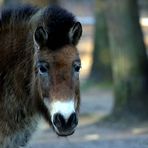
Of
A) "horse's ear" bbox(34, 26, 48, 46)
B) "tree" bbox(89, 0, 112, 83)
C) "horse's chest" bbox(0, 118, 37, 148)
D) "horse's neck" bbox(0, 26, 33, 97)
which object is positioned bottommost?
"tree" bbox(89, 0, 112, 83)

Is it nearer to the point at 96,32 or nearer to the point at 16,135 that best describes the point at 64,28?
the point at 16,135

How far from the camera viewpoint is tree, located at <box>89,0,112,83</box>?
18.9 m

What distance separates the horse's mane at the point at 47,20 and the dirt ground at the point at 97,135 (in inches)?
83.5

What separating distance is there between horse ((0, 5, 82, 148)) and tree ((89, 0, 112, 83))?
41.0 feet

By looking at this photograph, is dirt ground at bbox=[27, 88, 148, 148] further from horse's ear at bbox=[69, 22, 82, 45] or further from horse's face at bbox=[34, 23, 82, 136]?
horse's ear at bbox=[69, 22, 82, 45]

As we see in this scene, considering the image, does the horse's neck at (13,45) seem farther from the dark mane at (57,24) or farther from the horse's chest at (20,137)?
the horse's chest at (20,137)

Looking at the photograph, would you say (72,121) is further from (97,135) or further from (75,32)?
(97,135)

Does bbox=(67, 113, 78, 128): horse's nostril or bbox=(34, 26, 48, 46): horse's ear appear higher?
bbox=(34, 26, 48, 46): horse's ear

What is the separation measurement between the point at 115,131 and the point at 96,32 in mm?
8099

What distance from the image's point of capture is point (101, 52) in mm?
19188

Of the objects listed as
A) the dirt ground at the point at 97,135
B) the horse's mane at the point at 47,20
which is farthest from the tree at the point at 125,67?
the horse's mane at the point at 47,20

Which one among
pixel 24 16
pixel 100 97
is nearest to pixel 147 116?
pixel 100 97

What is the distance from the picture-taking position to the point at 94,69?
762 inches

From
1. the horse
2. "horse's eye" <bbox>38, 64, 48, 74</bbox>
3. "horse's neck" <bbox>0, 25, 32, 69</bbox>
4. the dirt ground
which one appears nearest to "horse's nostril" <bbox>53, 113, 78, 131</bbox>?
the horse
